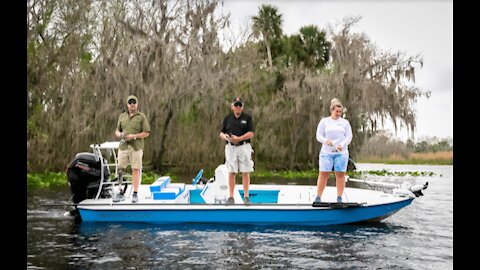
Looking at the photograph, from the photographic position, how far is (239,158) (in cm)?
920

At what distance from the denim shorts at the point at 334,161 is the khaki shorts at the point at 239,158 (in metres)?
1.13

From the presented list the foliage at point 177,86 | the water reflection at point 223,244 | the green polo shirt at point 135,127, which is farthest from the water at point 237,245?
the foliage at point 177,86

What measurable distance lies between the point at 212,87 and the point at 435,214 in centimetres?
1200

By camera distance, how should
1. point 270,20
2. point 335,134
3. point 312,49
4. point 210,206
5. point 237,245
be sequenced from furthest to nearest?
1. point 270,20
2. point 312,49
3. point 210,206
4. point 335,134
5. point 237,245

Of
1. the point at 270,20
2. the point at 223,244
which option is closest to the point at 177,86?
the point at 223,244

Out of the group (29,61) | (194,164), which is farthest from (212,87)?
(29,61)

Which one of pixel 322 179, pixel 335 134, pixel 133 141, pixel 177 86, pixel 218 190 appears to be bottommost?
pixel 218 190

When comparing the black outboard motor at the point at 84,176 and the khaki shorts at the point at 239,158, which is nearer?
the khaki shorts at the point at 239,158

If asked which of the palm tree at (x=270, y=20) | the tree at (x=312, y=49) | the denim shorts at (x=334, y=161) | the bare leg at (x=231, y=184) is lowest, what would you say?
the bare leg at (x=231, y=184)

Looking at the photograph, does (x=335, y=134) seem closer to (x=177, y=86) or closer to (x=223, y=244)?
(x=223, y=244)

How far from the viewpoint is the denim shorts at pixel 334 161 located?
28.9ft

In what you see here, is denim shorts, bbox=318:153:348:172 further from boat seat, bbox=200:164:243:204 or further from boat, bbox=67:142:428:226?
boat seat, bbox=200:164:243:204

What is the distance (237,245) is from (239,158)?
169cm

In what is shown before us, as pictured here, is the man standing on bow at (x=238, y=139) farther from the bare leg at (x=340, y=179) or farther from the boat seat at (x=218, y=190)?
the bare leg at (x=340, y=179)
